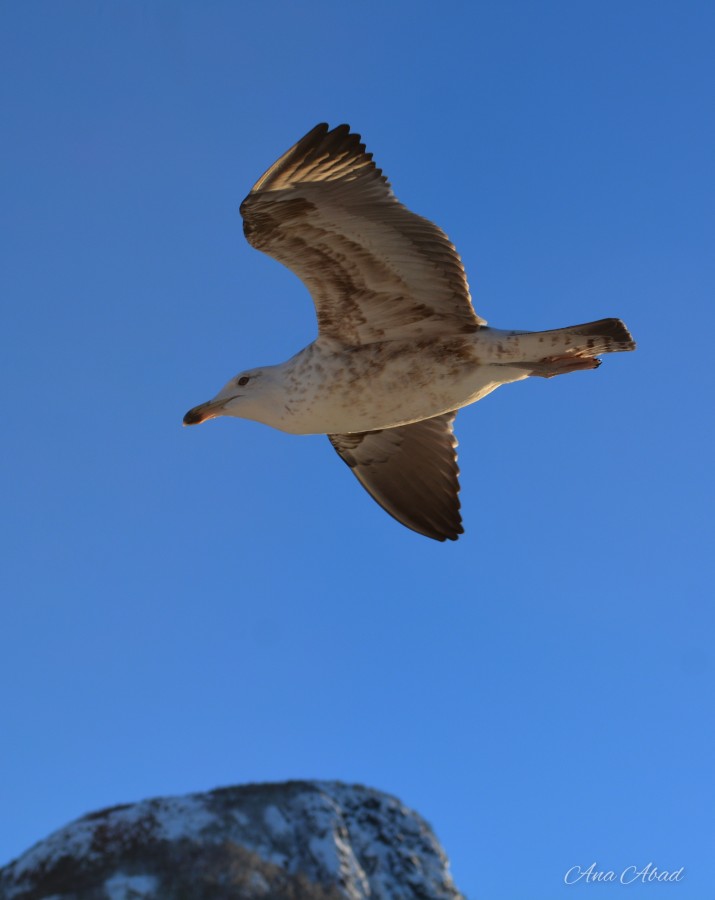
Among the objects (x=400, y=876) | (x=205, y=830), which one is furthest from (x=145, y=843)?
(x=400, y=876)

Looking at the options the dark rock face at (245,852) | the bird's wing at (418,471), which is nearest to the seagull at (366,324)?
the bird's wing at (418,471)

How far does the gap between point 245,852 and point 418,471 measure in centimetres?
472

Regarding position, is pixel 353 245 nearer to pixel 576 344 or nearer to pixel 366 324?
pixel 366 324

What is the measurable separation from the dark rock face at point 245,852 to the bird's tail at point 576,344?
345 cm

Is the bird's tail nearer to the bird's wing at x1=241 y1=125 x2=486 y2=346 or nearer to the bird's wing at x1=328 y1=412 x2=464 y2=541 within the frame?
the bird's wing at x1=241 y1=125 x2=486 y2=346

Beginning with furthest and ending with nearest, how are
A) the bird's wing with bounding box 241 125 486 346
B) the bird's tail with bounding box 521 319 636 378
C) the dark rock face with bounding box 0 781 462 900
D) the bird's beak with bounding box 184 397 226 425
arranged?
1. the bird's beak with bounding box 184 397 226 425
2. the bird's tail with bounding box 521 319 636 378
3. the bird's wing with bounding box 241 125 486 346
4. the dark rock face with bounding box 0 781 462 900

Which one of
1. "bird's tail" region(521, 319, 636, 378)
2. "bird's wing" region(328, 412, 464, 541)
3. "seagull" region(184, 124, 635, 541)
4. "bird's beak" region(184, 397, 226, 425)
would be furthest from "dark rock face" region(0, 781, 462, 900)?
"bird's wing" region(328, 412, 464, 541)

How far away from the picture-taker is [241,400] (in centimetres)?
887

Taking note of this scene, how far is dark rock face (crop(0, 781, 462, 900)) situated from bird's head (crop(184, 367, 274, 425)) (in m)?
3.31

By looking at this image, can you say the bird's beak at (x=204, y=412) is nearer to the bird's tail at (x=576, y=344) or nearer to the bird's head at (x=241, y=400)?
the bird's head at (x=241, y=400)

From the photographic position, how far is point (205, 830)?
5844 millimetres

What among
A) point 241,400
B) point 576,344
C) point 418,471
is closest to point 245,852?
point 241,400

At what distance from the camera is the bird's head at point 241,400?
8773 mm

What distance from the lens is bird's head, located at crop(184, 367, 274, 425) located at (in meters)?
8.77
